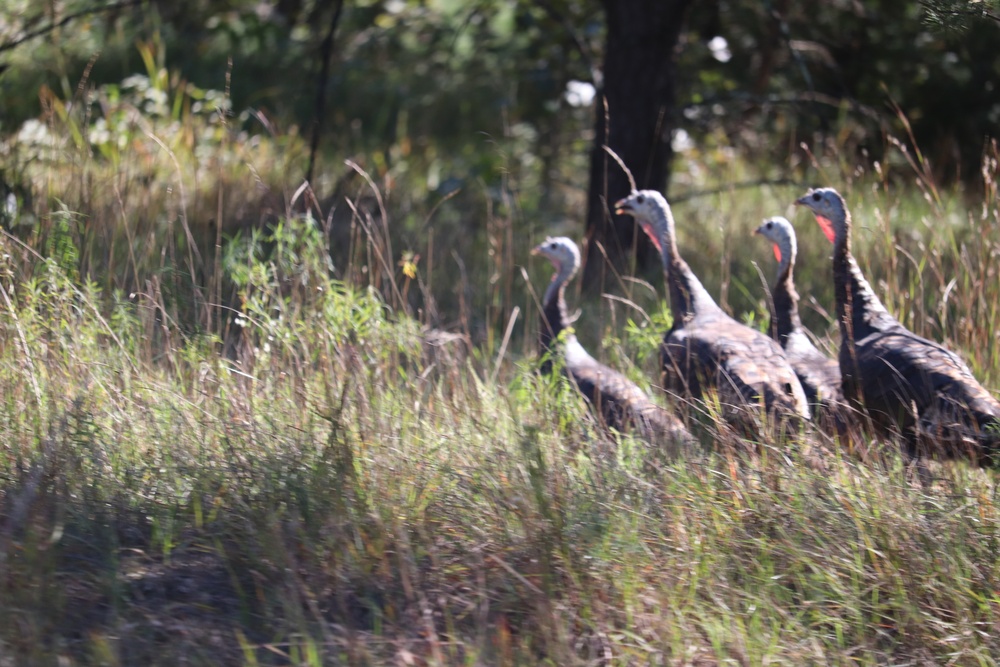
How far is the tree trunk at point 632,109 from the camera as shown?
594 cm

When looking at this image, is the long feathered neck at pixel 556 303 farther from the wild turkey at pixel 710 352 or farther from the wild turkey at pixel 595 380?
the wild turkey at pixel 710 352

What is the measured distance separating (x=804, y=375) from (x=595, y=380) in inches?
34.6

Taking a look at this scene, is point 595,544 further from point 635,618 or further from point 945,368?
point 945,368

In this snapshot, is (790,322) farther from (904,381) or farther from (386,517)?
(386,517)

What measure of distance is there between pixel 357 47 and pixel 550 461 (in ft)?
23.8

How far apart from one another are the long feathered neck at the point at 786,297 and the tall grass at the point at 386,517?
85cm

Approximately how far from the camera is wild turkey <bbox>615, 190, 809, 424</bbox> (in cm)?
382

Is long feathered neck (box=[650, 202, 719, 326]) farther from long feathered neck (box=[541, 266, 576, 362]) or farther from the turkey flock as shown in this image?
long feathered neck (box=[541, 266, 576, 362])

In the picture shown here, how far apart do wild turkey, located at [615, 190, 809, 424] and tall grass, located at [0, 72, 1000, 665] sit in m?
0.33

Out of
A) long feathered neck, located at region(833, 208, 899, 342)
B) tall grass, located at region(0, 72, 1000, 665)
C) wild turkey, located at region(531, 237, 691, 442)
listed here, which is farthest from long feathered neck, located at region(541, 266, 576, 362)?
long feathered neck, located at region(833, 208, 899, 342)

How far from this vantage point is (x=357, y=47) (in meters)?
9.66

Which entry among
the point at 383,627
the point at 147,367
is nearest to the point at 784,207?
the point at 147,367

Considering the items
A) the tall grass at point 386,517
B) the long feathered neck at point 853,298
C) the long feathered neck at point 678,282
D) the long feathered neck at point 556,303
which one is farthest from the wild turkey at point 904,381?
the long feathered neck at point 556,303

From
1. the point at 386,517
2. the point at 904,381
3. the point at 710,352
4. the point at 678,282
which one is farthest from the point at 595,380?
the point at 386,517
